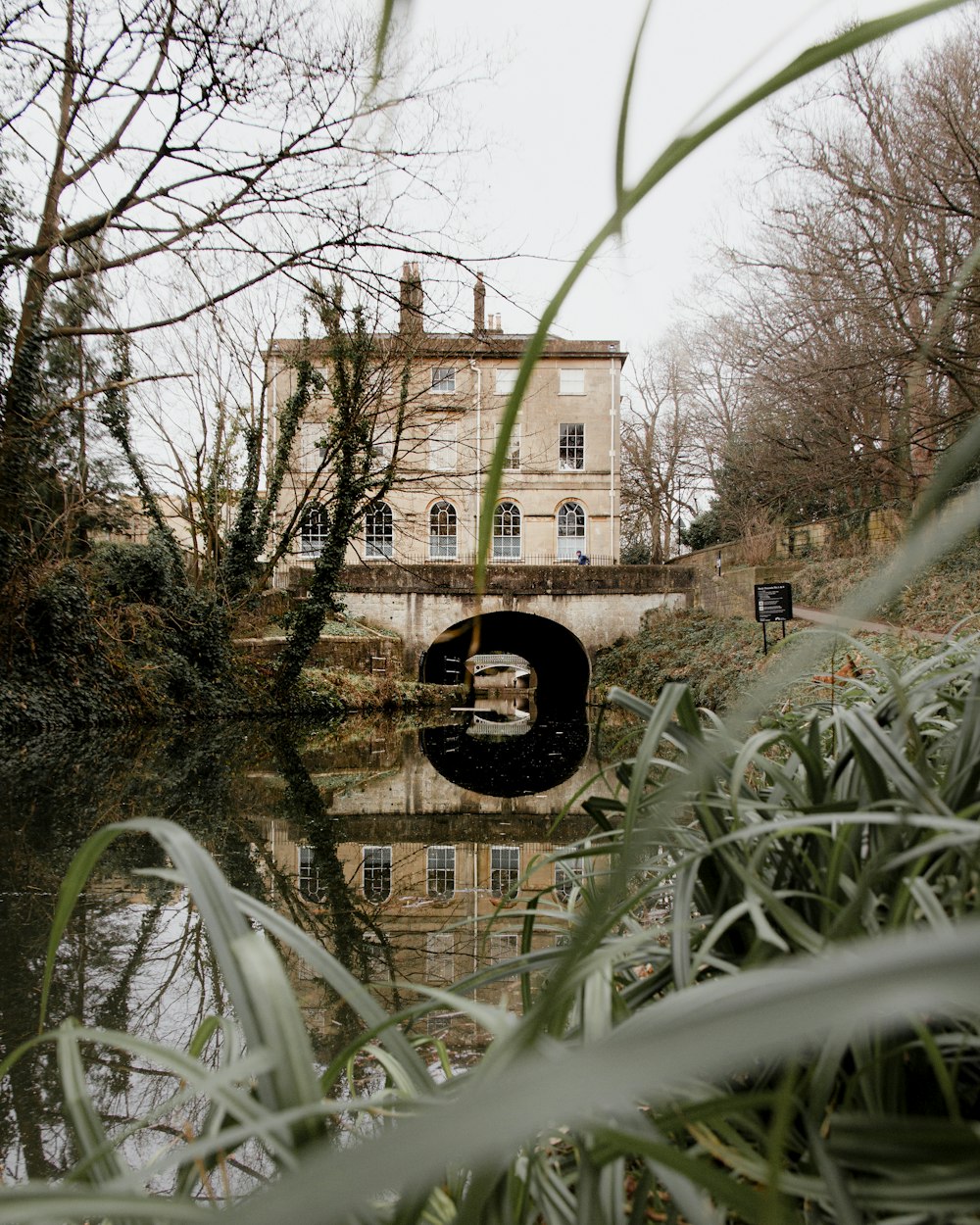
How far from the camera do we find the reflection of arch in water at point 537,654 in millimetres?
19953

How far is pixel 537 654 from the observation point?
79.7 feet

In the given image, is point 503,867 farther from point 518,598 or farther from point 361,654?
point 518,598

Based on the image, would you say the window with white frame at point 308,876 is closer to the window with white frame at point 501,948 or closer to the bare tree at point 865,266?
the window with white frame at point 501,948

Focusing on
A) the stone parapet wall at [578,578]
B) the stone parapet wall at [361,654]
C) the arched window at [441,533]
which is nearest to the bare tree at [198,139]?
the stone parapet wall at [361,654]

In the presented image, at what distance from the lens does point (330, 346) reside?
11383 millimetres

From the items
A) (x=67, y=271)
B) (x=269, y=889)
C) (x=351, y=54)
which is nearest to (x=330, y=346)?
(x=67, y=271)

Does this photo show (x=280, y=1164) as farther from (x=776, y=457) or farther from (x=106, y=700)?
(x=776, y=457)

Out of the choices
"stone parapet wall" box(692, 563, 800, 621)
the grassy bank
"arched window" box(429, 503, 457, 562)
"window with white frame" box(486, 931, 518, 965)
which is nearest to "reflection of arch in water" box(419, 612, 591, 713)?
"arched window" box(429, 503, 457, 562)

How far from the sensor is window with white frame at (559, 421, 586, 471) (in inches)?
1013

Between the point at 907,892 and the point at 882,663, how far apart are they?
13.5 inches

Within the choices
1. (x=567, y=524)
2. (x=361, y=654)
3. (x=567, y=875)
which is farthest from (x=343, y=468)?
(x=567, y=524)

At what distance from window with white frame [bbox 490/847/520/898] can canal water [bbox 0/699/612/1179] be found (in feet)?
0.04

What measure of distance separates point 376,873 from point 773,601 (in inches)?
255

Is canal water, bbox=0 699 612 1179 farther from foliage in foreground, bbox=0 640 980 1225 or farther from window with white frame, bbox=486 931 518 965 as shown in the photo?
foliage in foreground, bbox=0 640 980 1225
